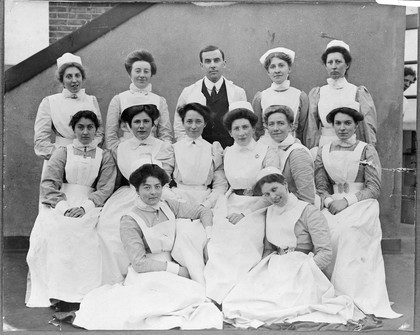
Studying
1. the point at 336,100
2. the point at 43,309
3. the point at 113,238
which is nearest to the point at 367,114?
the point at 336,100

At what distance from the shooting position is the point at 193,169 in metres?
4.31

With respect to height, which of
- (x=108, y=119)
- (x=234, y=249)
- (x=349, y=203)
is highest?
(x=108, y=119)

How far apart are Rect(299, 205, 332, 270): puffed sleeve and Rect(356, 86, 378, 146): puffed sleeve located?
64 cm

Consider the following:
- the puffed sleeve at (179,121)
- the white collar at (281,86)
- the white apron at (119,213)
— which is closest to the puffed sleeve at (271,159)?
the white collar at (281,86)

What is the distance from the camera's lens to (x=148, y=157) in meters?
4.29

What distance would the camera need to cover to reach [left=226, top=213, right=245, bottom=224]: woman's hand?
424 centimetres

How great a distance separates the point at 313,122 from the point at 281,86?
0.34 metres

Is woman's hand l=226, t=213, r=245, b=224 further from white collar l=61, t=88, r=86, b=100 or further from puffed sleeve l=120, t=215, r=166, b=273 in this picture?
white collar l=61, t=88, r=86, b=100

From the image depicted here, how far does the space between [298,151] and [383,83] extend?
779mm

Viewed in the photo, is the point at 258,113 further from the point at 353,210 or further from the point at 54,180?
the point at 54,180

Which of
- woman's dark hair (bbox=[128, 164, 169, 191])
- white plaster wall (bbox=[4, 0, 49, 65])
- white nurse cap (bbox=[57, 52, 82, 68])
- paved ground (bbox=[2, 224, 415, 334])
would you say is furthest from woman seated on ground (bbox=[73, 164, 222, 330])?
white plaster wall (bbox=[4, 0, 49, 65])

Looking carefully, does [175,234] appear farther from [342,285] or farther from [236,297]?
[342,285]

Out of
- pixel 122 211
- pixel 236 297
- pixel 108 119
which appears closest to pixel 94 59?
pixel 108 119

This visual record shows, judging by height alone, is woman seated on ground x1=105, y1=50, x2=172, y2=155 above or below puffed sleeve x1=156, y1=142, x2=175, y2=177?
above
